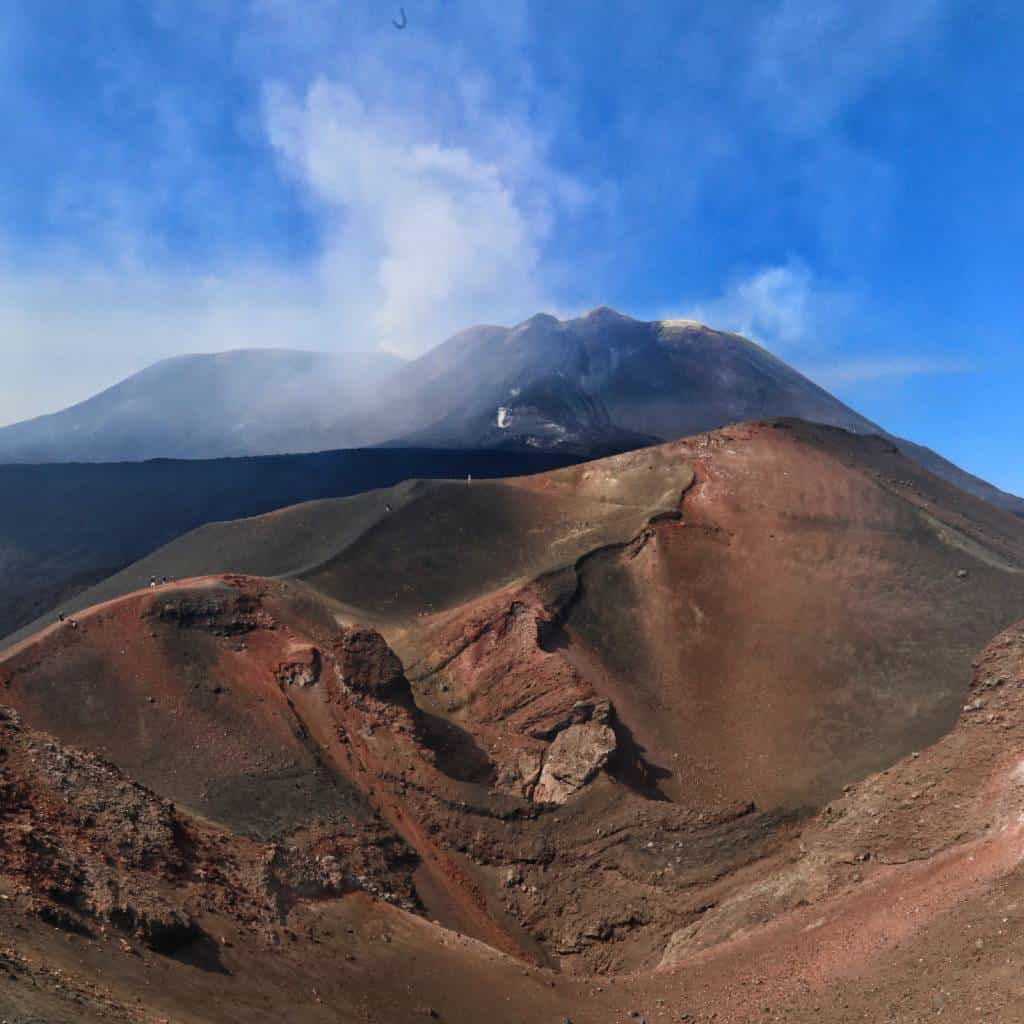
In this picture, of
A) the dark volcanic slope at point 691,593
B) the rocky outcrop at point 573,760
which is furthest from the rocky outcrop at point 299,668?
the rocky outcrop at point 573,760

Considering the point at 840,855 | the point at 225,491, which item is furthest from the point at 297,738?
the point at 225,491

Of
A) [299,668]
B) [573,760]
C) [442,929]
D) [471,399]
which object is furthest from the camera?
[471,399]

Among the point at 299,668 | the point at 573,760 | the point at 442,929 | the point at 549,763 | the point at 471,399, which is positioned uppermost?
the point at 471,399

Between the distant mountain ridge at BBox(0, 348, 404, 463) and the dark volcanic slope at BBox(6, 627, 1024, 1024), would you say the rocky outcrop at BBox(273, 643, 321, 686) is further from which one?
the distant mountain ridge at BBox(0, 348, 404, 463)

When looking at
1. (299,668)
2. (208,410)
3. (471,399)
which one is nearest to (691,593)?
(299,668)

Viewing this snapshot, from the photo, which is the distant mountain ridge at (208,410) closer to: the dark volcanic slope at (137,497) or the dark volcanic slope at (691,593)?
the dark volcanic slope at (137,497)

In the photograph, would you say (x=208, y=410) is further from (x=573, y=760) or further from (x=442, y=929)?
(x=442, y=929)
